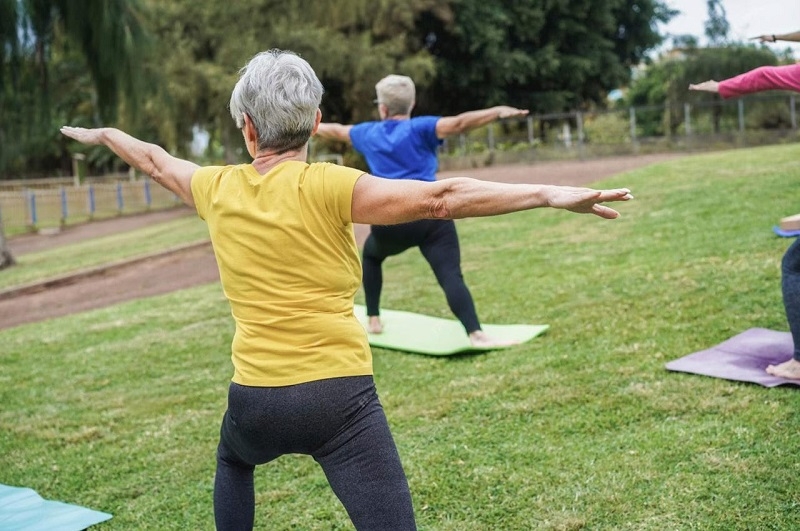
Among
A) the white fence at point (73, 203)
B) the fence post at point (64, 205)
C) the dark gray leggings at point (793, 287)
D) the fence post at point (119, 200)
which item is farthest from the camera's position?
the fence post at point (119, 200)

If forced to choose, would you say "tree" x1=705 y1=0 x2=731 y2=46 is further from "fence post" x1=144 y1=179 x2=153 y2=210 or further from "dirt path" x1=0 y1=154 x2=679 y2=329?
"fence post" x1=144 y1=179 x2=153 y2=210

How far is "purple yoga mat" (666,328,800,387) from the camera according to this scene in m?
4.86

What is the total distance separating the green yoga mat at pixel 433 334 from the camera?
21.2 feet

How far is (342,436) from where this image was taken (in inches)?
99.9

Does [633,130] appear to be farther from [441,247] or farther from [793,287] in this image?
[793,287]

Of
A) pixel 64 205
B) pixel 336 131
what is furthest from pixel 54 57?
pixel 64 205

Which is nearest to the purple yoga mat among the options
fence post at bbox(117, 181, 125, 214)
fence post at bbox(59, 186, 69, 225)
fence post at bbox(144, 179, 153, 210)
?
fence post at bbox(59, 186, 69, 225)

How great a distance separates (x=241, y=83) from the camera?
2.62 m

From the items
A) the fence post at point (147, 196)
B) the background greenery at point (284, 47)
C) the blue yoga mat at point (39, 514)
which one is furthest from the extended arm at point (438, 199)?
the fence post at point (147, 196)

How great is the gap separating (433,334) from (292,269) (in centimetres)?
451

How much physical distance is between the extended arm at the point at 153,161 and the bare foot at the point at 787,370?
138 inches

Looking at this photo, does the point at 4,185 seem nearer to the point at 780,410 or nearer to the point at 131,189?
the point at 131,189

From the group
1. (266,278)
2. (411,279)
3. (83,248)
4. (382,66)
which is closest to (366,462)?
(266,278)

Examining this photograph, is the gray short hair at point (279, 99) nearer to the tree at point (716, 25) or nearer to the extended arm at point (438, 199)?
the extended arm at point (438, 199)
